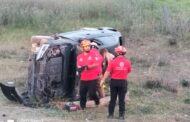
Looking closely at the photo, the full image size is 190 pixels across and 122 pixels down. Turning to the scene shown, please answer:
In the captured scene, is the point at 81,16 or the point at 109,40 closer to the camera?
the point at 109,40

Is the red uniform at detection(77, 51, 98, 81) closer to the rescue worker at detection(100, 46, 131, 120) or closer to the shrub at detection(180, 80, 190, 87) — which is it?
the rescue worker at detection(100, 46, 131, 120)

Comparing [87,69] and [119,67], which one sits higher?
[119,67]

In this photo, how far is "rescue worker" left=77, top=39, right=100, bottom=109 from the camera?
13.8m

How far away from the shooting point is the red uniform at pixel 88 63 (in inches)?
544

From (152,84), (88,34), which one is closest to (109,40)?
(88,34)

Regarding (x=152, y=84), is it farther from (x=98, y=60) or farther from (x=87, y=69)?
(x=87, y=69)

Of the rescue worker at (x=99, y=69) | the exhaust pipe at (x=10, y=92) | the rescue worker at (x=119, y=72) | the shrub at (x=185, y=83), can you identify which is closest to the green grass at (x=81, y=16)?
the shrub at (x=185, y=83)

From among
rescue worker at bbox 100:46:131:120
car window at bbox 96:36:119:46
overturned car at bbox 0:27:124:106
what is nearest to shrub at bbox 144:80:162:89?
car window at bbox 96:36:119:46

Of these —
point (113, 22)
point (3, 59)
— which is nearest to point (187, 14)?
point (113, 22)

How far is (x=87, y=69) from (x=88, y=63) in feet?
0.48

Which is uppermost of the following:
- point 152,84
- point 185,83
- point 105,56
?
point 105,56

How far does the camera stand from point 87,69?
1383 cm

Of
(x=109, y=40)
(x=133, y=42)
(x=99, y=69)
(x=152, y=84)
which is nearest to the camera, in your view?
(x=99, y=69)

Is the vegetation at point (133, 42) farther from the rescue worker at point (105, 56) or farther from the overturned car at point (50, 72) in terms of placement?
the rescue worker at point (105, 56)
